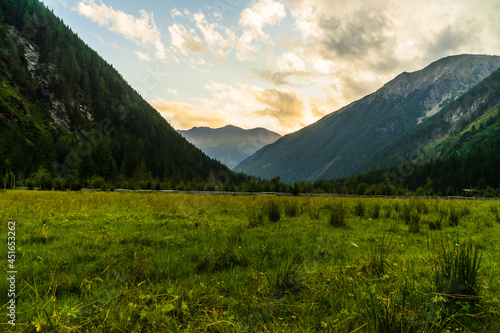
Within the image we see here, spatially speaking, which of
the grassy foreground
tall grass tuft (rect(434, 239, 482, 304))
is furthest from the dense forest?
tall grass tuft (rect(434, 239, 482, 304))

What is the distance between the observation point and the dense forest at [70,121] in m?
67.5

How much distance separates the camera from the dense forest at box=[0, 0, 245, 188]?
67.5 m

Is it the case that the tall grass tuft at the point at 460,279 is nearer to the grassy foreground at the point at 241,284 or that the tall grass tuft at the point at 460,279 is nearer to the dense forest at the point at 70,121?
the grassy foreground at the point at 241,284

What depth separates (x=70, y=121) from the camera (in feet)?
368

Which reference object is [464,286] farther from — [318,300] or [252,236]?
[252,236]

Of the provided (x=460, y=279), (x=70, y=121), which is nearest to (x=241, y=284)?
(x=460, y=279)

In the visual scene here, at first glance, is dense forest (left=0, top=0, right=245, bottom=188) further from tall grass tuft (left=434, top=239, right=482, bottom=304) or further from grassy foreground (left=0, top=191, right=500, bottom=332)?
tall grass tuft (left=434, top=239, right=482, bottom=304)

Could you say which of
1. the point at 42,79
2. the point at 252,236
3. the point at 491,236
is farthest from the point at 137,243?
the point at 42,79

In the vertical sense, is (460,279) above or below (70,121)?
below

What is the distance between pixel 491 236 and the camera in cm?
695

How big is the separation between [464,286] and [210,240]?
Answer: 4.72 metres

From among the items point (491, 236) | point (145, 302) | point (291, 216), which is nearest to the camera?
point (145, 302)

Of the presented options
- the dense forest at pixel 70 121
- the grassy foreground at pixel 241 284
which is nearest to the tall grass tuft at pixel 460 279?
the grassy foreground at pixel 241 284

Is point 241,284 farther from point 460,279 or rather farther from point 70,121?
point 70,121
